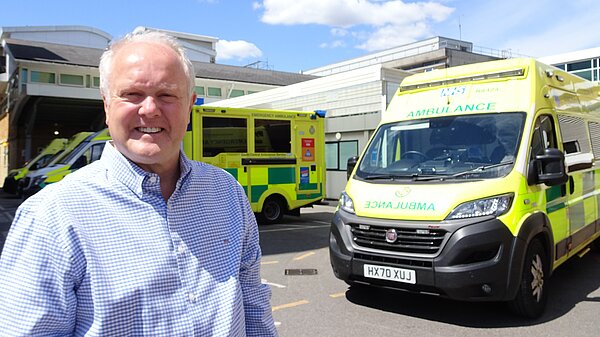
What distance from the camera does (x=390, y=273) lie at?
14.2 feet

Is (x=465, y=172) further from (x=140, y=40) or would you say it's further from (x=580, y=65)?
(x=580, y=65)

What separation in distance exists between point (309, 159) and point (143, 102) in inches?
392

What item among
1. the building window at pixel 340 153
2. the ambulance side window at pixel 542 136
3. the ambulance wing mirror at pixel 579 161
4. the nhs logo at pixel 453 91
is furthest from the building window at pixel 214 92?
the ambulance side window at pixel 542 136

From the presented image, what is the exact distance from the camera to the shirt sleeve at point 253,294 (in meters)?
1.68

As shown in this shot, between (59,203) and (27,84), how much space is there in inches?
1127

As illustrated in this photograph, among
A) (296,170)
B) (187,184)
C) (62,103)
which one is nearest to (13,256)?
(187,184)

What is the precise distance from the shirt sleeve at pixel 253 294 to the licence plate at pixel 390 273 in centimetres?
272

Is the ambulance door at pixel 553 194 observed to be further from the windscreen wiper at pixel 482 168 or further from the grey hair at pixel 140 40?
the grey hair at pixel 140 40

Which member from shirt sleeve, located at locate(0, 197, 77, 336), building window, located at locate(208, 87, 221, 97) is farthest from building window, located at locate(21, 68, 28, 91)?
shirt sleeve, located at locate(0, 197, 77, 336)

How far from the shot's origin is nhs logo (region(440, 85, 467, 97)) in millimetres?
5262

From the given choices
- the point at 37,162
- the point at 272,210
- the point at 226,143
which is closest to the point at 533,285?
the point at 226,143

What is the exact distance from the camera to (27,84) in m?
25.8

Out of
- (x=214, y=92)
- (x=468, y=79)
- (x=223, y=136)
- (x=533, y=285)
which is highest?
(x=214, y=92)

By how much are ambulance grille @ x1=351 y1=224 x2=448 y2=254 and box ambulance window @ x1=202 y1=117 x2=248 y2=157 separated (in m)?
5.77
